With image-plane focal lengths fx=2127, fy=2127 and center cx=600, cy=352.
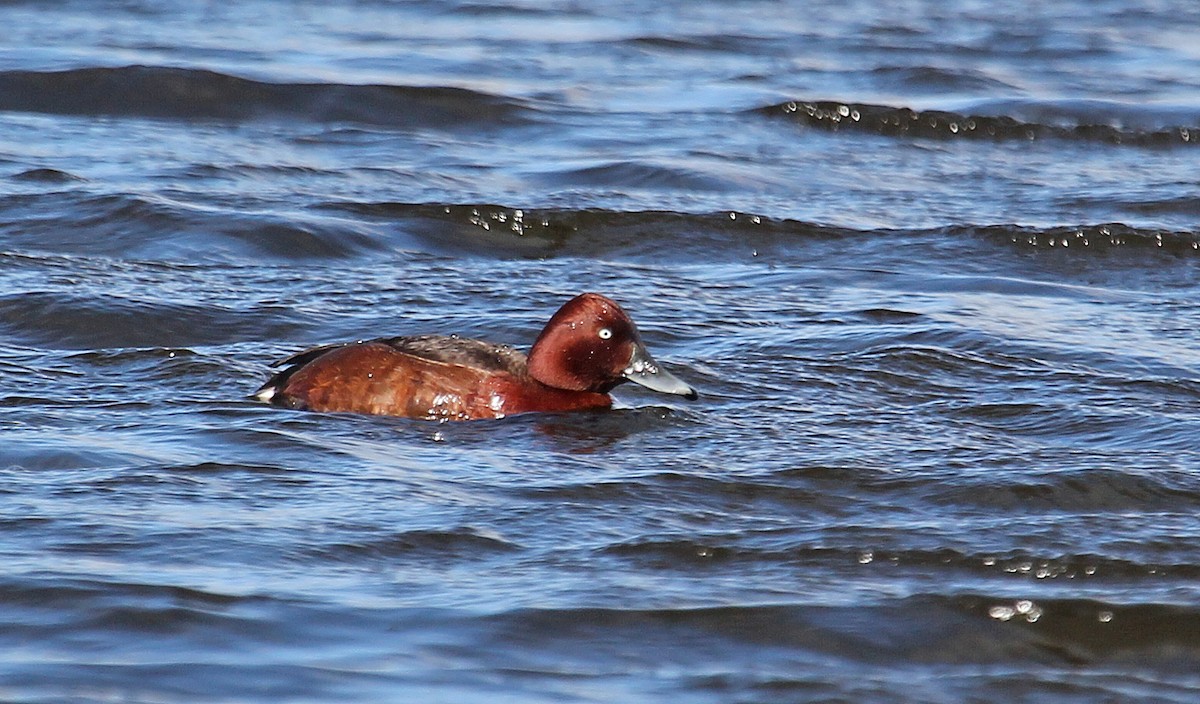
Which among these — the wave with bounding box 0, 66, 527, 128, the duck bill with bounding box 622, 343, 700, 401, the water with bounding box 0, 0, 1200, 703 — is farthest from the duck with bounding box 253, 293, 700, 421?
the wave with bounding box 0, 66, 527, 128

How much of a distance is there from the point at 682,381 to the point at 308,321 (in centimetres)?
202

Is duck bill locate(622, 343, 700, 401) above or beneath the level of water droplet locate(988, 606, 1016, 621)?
above

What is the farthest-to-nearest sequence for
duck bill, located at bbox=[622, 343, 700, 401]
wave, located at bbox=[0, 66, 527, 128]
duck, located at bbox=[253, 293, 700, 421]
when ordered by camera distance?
wave, located at bbox=[0, 66, 527, 128] → duck bill, located at bbox=[622, 343, 700, 401] → duck, located at bbox=[253, 293, 700, 421]

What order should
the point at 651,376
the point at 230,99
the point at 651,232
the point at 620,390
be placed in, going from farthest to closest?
the point at 230,99, the point at 651,232, the point at 620,390, the point at 651,376

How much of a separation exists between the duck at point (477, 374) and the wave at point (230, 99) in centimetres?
687

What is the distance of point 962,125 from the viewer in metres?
15.1

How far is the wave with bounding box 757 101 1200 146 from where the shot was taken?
48.7 ft

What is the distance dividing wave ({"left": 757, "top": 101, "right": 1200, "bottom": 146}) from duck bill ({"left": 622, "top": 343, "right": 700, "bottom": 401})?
728cm

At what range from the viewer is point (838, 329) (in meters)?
9.23

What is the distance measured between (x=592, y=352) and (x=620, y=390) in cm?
75

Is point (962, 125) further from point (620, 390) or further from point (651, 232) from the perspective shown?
point (620, 390)

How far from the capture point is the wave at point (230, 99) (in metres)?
14.5

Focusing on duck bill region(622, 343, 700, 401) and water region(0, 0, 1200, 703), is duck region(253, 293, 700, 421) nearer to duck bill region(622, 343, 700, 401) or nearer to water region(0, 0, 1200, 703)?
duck bill region(622, 343, 700, 401)

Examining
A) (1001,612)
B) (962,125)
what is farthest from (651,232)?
(1001,612)
